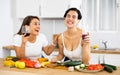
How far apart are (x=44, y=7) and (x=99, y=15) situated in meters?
1.11

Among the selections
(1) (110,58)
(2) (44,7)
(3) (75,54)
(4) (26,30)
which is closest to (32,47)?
(4) (26,30)

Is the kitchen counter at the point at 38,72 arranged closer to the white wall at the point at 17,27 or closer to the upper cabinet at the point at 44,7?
the upper cabinet at the point at 44,7

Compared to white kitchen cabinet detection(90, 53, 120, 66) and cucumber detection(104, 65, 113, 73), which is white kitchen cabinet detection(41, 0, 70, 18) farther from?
cucumber detection(104, 65, 113, 73)

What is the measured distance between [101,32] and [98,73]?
2609 mm

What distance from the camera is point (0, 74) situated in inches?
80.5

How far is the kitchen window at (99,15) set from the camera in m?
4.41

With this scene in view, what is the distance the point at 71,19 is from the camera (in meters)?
2.32

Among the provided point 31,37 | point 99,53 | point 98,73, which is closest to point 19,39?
point 31,37

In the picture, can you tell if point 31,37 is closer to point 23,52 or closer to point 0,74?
point 23,52

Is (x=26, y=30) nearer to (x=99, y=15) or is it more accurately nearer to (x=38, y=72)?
(x=38, y=72)

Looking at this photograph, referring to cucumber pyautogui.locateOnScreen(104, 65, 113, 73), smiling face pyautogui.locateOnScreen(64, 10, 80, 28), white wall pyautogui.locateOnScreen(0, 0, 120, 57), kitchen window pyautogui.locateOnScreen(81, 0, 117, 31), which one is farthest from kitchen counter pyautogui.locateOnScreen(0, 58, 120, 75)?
kitchen window pyautogui.locateOnScreen(81, 0, 117, 31)

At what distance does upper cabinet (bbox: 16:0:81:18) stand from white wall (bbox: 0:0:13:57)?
→ 0.27 metres

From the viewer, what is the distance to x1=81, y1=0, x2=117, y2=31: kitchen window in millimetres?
4414

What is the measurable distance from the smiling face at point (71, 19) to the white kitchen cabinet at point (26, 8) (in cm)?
211
